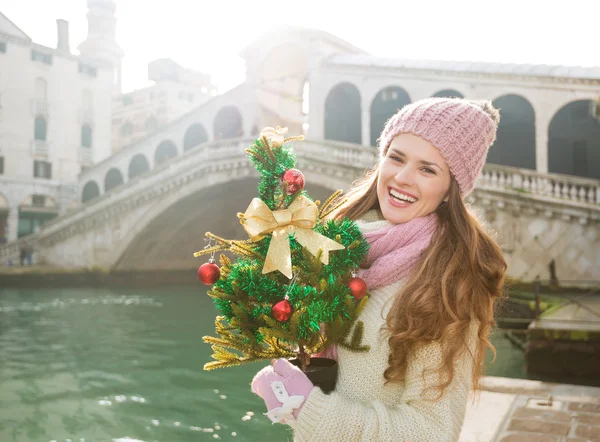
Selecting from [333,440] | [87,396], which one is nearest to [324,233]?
[333,440]

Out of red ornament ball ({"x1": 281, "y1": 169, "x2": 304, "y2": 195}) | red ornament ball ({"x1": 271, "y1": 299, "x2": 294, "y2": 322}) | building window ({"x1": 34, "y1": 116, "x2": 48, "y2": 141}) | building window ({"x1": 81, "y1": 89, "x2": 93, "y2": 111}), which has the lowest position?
red ornament ball ({"x1": 271, "y1": 299, "x2": 294, "y2": 322})

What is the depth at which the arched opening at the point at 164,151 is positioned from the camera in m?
23.6

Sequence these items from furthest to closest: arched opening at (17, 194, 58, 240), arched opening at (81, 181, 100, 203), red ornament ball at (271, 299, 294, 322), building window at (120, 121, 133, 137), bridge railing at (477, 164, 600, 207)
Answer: building window at (120, 121, 133, 137), arched opening at (81, 181, 100, 203), arched opening at (17, 194, 58, 240), bridge railing at (477, 164, 600, 207), red ornament ball at (271, 299, 294, 322)

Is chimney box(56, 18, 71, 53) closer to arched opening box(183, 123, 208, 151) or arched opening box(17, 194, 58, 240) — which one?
arched opening box(17, 194, 58, 240)

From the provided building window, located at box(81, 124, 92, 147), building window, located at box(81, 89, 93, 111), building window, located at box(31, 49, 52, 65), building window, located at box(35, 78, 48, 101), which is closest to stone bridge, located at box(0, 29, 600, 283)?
building window, located at box(81, 124, 92, 147)

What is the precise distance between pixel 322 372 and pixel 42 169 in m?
25.6

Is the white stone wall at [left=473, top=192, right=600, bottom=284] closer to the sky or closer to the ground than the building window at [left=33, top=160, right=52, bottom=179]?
closer to the ground

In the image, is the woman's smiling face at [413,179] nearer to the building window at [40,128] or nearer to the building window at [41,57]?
the building window at [40,128]

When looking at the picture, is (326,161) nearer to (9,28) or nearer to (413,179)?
(413,179)

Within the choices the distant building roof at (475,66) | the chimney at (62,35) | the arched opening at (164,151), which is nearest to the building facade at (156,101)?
the chimney at (62,35)

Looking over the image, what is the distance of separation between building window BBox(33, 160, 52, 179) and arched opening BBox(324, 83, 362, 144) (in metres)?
13.9

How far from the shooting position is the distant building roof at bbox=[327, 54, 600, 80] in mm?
13328

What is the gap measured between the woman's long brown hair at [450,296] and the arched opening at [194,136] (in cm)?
2200

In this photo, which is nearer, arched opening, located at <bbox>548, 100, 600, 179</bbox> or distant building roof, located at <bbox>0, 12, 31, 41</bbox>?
arched opening, located at <bbox>548, 100, 600, 179</bbox>
